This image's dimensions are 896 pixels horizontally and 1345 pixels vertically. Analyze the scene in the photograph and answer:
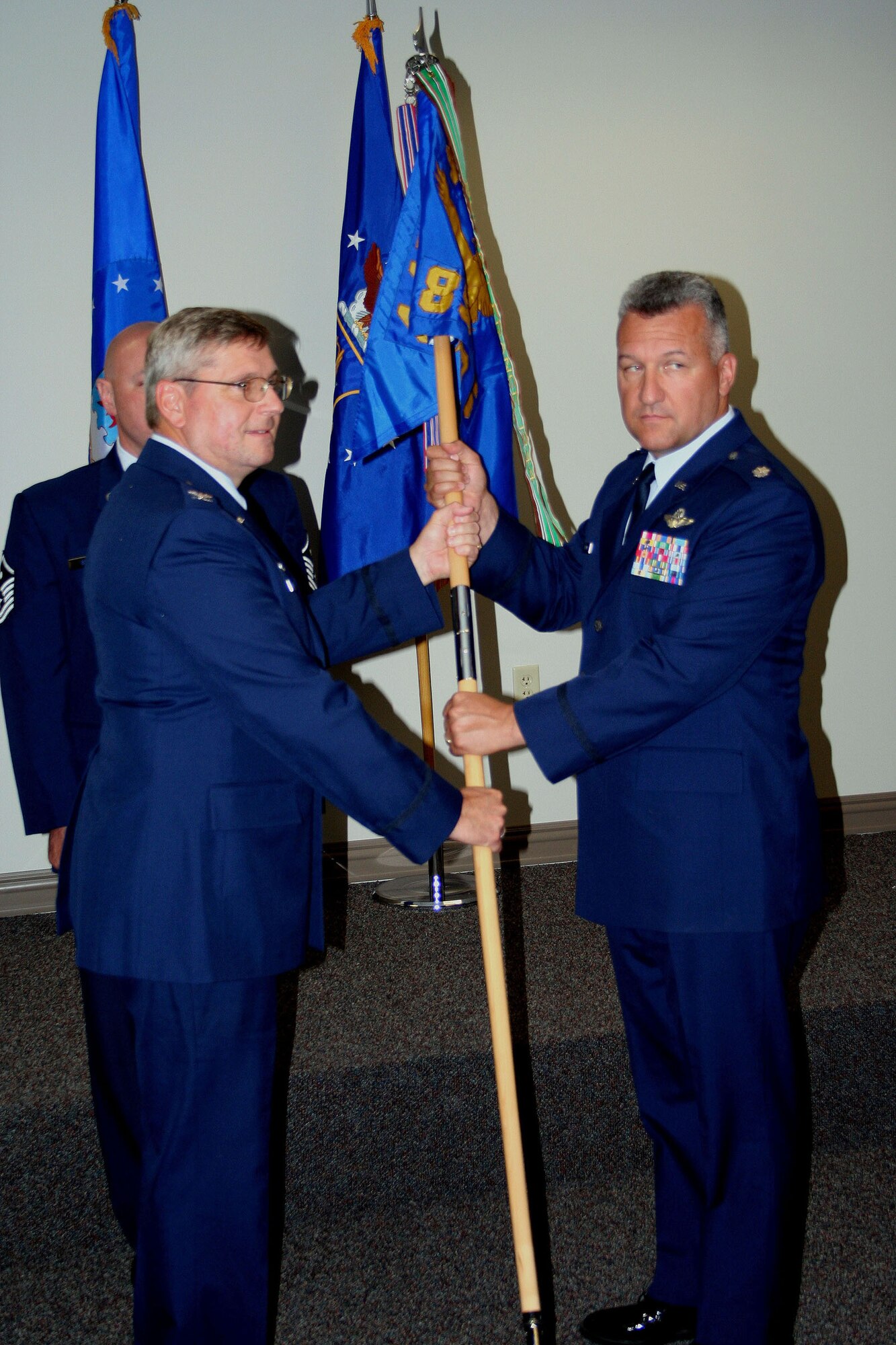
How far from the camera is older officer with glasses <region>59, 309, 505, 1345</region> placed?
65.0 inches

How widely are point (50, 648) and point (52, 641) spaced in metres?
0.02

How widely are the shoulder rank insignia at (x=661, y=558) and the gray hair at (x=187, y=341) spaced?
71 centimetres

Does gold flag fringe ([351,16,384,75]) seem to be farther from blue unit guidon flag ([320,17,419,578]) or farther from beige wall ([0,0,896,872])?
beige wall ([0,0,896,872])

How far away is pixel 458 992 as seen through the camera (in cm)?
292

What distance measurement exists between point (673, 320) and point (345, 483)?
5.38 feet

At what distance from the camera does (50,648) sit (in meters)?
2.42

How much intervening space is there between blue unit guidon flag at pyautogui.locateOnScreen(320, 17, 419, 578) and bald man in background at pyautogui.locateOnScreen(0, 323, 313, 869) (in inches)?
41.2

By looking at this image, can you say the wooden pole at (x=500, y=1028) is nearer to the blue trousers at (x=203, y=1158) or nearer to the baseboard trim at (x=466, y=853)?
the blue trousers at (x=203, y=1158)

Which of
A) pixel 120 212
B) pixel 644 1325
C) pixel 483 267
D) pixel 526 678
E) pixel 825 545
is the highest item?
pixel 120 212

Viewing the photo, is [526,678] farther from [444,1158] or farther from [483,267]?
[444,1158]

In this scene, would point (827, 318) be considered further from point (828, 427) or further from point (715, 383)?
point (715, 383)

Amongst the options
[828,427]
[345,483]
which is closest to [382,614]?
[345,483]

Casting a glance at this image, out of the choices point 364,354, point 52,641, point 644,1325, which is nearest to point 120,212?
point 364,354

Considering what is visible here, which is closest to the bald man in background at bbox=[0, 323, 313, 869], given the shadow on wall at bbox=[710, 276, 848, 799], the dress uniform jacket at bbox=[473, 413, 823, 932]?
the dress uniform jacket at bbox=[473, 413, 823, 932]
